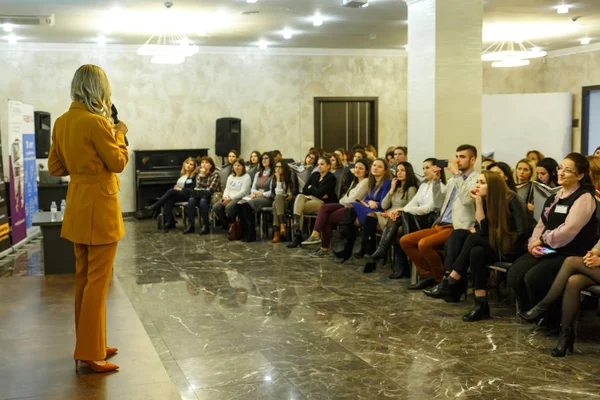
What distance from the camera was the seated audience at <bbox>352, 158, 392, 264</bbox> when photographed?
23.5ft

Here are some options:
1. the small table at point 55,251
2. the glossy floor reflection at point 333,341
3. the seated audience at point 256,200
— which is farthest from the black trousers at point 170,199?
the small table at point 55,251

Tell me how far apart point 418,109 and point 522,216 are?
107 inches

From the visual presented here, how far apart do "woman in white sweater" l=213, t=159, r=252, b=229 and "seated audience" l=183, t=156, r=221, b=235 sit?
0.33 meters

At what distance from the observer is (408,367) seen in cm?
413

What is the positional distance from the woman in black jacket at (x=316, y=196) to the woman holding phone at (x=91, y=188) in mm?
5263

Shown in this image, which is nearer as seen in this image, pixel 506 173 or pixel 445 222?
pixel 506 173

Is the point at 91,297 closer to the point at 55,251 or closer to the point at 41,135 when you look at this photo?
the point at 55,251

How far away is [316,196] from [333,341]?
392 cm

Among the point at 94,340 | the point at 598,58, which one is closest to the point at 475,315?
the point at 94,340

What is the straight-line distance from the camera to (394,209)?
22.6ft

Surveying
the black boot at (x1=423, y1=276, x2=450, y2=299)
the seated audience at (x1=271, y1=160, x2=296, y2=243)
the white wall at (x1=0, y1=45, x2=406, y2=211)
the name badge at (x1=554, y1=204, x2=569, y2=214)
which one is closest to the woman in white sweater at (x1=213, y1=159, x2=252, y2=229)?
the seated audience at (x1=271, y1=160, x2=296, y2=243)

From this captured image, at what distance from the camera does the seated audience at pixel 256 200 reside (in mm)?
9156

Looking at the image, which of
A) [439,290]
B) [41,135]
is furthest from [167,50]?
[439,290]

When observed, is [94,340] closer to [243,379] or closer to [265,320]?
[243,379]
